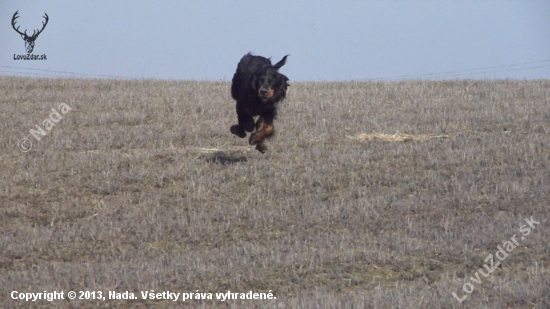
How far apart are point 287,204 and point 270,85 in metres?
1.85

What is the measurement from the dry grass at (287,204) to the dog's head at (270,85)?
0.92 meters

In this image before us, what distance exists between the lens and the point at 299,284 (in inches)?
222

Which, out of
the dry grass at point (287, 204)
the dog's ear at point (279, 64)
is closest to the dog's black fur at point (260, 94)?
the dog's ear at point (279, 64)

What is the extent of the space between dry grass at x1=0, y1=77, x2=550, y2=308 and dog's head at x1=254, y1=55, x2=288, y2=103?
0.92 m

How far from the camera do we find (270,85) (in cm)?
886

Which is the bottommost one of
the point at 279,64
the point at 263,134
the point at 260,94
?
the point at 263,134

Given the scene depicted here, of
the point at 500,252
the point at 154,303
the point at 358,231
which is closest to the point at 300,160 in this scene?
the point at 358,231

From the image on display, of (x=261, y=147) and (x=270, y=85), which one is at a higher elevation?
(x=270, y=85)

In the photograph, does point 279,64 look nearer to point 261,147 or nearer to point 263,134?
point 263,134

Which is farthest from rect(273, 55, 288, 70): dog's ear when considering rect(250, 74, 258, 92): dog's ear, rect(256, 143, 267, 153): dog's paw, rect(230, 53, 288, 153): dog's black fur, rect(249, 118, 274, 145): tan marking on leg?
rect(256, 143, 267, 153): dog's paw

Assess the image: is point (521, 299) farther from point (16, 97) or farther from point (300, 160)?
point (16, 97)

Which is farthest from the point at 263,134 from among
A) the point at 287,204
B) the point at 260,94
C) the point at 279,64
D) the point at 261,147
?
the point at 287,204

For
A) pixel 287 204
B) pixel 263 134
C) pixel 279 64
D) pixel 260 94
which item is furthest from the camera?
pixel 279 64

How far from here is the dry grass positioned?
5637 millimetres
